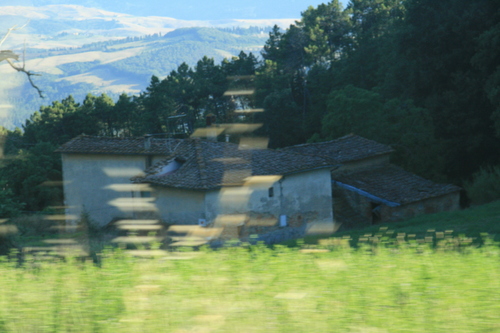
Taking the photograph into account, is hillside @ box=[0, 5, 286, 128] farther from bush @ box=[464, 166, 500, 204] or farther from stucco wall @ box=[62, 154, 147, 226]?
bush @ box=[464, 166, 500, 204]

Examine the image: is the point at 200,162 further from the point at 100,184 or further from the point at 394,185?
the point at 100,184

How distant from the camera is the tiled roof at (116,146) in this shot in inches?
1115

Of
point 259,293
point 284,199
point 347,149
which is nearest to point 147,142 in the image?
point 284,199

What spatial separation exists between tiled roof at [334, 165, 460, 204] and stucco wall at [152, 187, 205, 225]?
8.36 m

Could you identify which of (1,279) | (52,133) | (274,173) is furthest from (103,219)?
(1,279)

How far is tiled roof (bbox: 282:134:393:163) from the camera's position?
28.3 m

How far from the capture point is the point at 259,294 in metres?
4.49

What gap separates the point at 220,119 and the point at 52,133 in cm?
1435

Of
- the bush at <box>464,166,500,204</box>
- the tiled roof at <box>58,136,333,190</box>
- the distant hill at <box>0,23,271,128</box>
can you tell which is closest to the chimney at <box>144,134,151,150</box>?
the tiled roof at <box>58,136,333,190</box>

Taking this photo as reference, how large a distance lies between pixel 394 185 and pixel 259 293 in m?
23.4

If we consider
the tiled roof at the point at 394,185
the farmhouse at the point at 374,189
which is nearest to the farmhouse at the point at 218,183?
the farmhouse at the point at 374,189

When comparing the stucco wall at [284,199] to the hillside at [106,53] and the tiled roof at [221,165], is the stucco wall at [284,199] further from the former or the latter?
the hillside at [106,53]

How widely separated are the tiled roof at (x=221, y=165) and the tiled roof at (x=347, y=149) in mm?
3697

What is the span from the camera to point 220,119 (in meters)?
47.8
